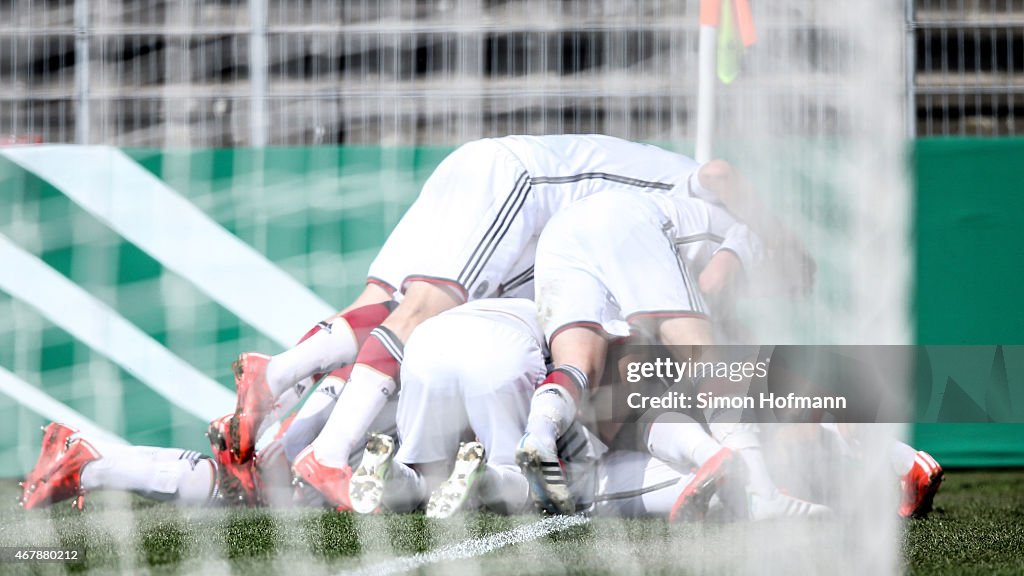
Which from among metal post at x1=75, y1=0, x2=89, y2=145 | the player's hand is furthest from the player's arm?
metal post at x1=75, y1=0, x2=89, y2=145

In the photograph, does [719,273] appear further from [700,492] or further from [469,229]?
[469,229]

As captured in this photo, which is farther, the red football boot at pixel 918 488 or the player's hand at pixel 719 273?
the red football boot at pixel 918 488

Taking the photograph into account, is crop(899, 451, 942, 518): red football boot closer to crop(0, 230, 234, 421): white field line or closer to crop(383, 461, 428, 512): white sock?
crop(383, 461, 428, 512): white sock

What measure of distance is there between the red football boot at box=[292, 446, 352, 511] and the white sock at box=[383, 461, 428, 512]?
10 cm

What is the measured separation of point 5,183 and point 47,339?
0.42 metres

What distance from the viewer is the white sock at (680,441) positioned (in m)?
2.21

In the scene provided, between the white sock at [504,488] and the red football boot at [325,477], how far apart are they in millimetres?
315

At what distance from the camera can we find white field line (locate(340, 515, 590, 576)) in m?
1.82

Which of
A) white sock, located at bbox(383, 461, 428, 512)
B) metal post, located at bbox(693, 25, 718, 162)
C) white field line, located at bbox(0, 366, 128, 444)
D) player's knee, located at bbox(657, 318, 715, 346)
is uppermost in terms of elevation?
metal post, located at bbox(693, 25, 718, 162)

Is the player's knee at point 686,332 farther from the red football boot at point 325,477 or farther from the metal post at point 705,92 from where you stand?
the red football boot at point 325,477

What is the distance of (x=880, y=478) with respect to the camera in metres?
1.72

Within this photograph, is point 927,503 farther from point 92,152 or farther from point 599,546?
point 92,152

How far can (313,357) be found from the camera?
8.65 feet

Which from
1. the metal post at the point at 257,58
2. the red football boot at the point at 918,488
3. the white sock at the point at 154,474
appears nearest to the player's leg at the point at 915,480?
the red football boot at the point at 918,488
